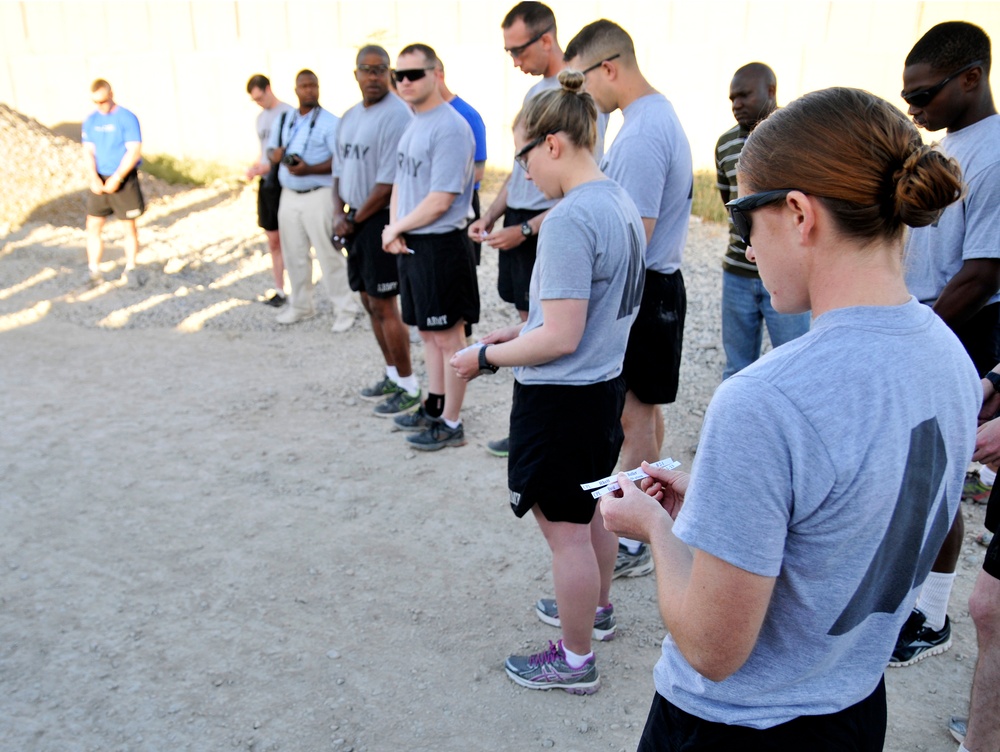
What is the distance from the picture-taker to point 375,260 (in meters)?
5.75

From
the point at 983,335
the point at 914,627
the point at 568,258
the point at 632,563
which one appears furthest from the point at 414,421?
the point at 983,335

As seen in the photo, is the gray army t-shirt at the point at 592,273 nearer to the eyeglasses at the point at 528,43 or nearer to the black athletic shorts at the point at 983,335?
the black athletic shorts at the point at 983,335

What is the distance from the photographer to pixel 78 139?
1683 centimetres

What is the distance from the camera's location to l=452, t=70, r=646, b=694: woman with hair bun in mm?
2680

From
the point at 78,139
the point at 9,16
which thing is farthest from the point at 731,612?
the point at 9,16

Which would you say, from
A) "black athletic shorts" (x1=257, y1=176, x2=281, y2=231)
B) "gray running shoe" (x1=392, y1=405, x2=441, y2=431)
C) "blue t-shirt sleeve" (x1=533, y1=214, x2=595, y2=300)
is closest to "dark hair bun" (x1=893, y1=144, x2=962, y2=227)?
"blue t-shirt sleeve" (x1=533, y1=214, x2=595, y2=300)

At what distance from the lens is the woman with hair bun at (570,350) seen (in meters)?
2.68

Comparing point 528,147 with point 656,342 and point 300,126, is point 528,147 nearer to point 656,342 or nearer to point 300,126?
point 656,342

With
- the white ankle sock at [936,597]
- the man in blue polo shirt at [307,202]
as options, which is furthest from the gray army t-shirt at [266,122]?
the white ankle sock at [936,597]

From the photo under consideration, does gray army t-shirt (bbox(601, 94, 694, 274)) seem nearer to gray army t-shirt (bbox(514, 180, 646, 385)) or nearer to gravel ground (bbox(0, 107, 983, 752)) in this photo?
gray army t-shirt (bbox(514, 180, 646, 385))

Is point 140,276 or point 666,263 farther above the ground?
point 666,263

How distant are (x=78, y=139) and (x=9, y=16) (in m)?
2.68

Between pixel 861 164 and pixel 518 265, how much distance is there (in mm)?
3915

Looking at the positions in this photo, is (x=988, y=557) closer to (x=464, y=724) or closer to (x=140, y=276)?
(x=464, y=724)
